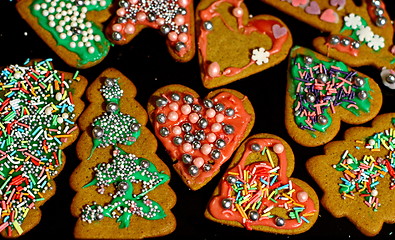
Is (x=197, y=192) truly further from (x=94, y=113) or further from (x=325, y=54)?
(x=325, y=54)

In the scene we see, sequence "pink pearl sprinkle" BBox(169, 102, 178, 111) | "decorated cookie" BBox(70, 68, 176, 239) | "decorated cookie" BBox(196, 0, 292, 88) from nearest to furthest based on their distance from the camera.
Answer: "decorated cookie" BBox(70, 68, 176, 239)
"pink pearl sprinkle" BBox(169, 102, 178, 111)
"decorated cookie" BBox(196, 0, 292, 88)

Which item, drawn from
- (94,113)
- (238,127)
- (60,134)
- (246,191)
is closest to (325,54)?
(238,127)

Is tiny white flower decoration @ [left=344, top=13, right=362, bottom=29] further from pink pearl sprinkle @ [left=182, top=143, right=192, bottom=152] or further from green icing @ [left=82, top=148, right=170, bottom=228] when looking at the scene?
green icing @ [left=82, top=148, right=170, bottom=228]

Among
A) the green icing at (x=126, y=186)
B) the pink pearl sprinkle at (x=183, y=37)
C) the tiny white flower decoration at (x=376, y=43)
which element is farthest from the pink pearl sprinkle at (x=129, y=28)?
the tiny white flower decoration at (x=376, y=43)

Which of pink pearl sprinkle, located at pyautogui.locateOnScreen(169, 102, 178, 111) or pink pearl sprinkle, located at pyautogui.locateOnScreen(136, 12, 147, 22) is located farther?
pink pearl sprinkle, located at pyautogui.locateOnScreen(136, 12, 147, 22)

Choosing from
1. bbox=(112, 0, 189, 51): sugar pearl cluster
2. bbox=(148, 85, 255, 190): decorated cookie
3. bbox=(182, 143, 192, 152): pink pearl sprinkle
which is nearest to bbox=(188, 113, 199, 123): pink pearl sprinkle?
bbox=(148, 85, 255, 190): decorated cookie

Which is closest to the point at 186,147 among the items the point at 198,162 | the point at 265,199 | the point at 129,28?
the point at 198,162

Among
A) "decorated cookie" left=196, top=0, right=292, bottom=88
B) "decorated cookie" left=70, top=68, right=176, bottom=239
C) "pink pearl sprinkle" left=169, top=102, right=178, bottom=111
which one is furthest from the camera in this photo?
"decorated cookie" left=196, top=0, right=292, bottom=88
